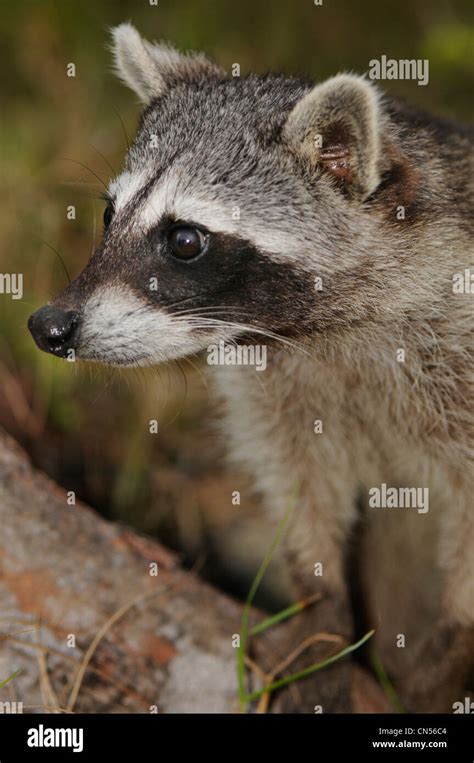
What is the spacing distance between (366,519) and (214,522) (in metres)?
1.46

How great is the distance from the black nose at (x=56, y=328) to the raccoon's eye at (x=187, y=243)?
0.49 metres

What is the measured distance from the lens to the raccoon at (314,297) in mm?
3589

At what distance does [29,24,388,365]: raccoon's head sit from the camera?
3545mm

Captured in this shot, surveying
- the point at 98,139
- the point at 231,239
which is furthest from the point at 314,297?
the point at 98,139

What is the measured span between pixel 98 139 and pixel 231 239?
14.3 feet

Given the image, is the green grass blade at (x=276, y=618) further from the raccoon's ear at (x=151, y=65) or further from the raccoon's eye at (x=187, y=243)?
the raccoon's ear at (x=151, y=65)

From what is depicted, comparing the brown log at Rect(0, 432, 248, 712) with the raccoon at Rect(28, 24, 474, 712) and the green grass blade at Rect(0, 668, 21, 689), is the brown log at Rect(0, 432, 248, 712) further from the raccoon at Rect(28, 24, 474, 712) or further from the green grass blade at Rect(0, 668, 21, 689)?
the raccoon at Rect(28, 24, 474, 712)

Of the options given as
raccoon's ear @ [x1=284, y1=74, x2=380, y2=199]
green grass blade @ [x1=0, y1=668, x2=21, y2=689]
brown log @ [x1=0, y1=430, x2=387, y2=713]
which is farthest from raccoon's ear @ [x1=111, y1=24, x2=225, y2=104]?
green grass blade @ [x1=0, y1=668, x2=21, y2=689]

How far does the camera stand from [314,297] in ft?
12.2

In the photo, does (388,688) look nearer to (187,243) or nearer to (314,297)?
(314,297)

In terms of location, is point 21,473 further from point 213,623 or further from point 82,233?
point 82,233

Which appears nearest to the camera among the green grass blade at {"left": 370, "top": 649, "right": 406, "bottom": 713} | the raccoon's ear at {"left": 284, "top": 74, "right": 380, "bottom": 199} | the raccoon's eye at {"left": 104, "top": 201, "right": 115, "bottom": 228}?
the raccoon's ear at {"left": 284, "top": 74, "right": 380, "bottom": 199}

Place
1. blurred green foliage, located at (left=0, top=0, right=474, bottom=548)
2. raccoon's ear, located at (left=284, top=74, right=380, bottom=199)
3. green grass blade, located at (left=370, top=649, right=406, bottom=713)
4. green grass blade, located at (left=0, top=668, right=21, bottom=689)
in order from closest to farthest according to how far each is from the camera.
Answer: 1. raccoon's ear, located at (left=284, top=74, right=380, bottom=199)
2. green grass blade, located at (left=0, top=668, right=21, bottom=689)
3. green grass blade, located at (left=370, top=649, right=406, bottom=713)
4. blurred green foliage, located at (left=0, top=0, right=474, bottom=548)

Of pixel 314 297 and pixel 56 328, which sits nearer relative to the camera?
pixel 56 328
